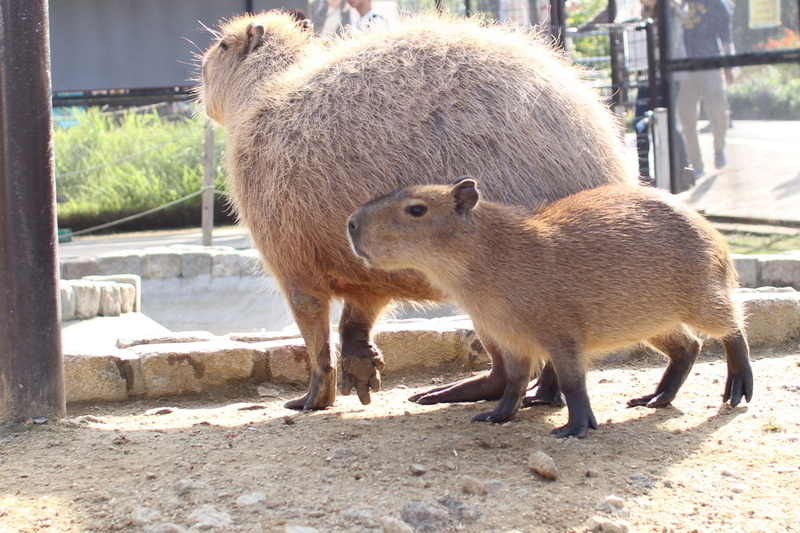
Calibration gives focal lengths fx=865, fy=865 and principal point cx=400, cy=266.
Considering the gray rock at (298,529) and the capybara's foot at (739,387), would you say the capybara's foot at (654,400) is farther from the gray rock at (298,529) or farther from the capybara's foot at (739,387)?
the gray rock at (298,529)

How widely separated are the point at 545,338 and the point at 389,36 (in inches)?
59.5

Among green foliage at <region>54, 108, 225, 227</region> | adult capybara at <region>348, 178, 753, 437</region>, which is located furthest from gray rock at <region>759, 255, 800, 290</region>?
green foliage at <region>54, 108, 225, 227</region>

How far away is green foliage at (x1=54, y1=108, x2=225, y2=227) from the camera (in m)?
14.5

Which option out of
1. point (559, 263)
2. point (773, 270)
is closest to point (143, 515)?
point (559, 263)

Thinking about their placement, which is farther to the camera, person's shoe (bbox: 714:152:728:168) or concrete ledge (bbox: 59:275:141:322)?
person's shoe (bbox: 714:152:728:168)

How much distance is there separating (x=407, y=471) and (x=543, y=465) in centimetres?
41

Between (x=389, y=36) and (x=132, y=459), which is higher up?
(x=389, y=36)

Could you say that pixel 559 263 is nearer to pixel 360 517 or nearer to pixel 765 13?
pixel 360 517

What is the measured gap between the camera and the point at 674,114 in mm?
9242

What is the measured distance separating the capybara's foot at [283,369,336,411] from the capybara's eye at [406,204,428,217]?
3.51ft

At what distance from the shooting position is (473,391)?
3725mm

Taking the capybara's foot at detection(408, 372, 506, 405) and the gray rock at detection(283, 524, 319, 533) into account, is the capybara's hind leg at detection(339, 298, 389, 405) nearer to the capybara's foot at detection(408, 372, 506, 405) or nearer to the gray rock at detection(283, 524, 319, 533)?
the capybara's foot at detection(408, 372, 506, 405)

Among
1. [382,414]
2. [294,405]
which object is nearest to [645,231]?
[382,414]

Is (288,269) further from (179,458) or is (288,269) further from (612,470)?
(612,470)
